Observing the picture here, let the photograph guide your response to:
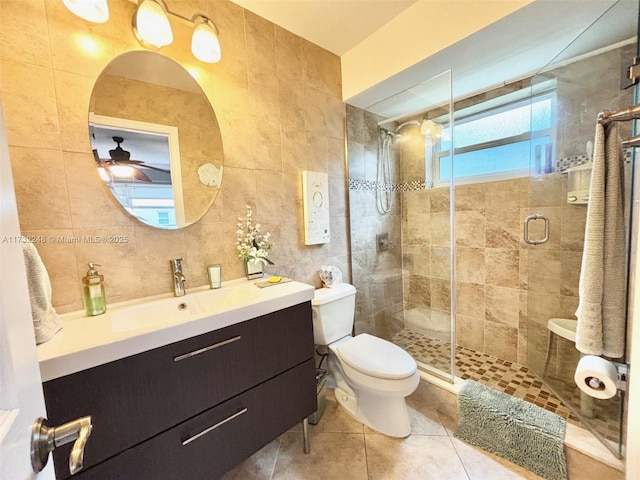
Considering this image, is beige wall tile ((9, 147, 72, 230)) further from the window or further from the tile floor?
the window

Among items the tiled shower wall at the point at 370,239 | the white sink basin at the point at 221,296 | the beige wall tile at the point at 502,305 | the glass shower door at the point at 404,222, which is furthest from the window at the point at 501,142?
the white sink basin at the point at 221,296

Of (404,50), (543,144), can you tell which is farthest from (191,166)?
(543,144)

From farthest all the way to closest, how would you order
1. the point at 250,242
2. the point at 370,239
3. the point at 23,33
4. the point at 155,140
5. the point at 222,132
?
1. the point at 370,239
2. the point at 250,242
3. the point at 222,132
4. the point at 155,140
5. the point at 23,33

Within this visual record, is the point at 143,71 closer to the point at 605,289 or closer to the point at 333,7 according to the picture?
the point at 333,7

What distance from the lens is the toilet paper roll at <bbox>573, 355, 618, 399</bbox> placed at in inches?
39.3

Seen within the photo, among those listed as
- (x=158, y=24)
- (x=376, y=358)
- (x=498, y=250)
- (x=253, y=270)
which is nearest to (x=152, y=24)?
(x=158, y=24)

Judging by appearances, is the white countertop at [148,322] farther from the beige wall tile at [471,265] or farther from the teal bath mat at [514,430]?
the beige wall tile at [471,265]

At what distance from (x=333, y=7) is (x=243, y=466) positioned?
2.46 metres

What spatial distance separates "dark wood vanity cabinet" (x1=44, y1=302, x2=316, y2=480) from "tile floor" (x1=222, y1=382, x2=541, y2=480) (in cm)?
27

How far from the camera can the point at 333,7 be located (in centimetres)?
147

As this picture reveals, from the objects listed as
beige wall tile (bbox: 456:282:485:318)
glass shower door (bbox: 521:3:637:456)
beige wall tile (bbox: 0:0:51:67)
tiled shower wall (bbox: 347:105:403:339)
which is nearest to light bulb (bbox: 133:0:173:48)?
beige wall tile (bbox: 0:0:51:67)

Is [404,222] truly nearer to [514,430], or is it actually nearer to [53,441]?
[514,430]

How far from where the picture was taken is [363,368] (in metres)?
1.44

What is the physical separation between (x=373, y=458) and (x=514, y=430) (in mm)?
721
